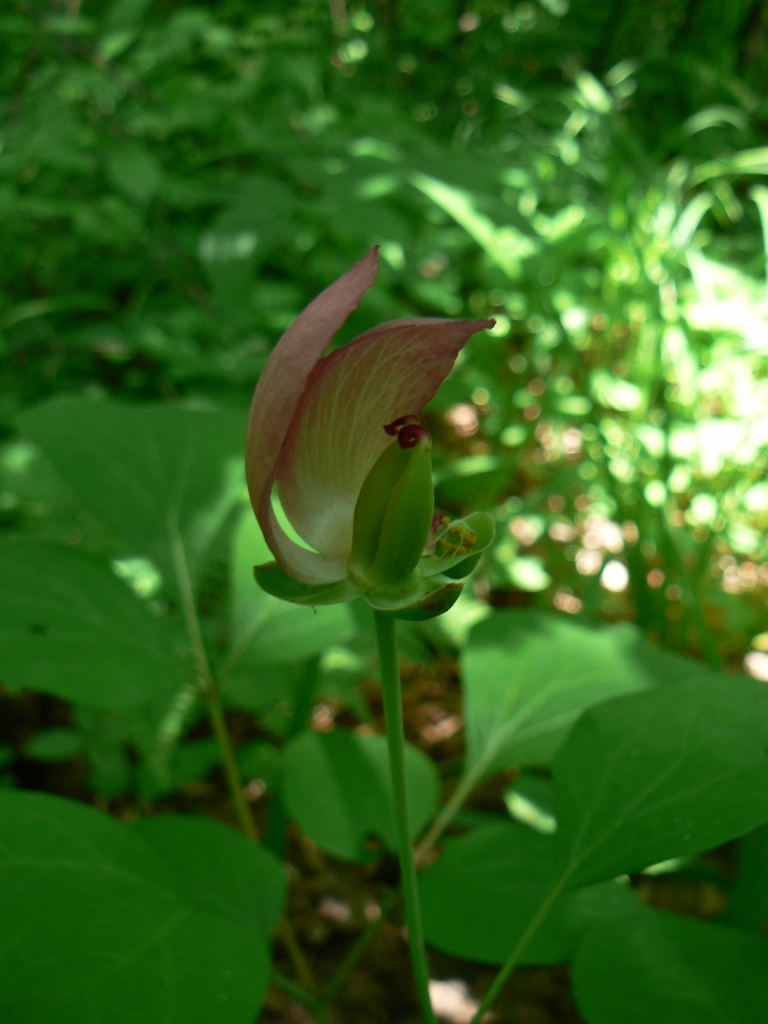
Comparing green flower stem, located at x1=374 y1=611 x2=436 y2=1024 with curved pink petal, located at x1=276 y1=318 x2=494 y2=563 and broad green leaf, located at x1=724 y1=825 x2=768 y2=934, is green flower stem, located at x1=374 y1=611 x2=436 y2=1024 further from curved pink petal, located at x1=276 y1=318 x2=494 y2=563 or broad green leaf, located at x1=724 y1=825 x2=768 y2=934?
broad green leaf, located at x1=724 y1=825 x2=768 y2=934

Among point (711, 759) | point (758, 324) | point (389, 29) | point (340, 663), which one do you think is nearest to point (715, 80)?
point (389, 29)

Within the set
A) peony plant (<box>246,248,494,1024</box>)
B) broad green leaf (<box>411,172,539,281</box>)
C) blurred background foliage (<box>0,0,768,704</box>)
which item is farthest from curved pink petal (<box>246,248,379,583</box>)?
broad green leaf (<box>411,172,539,281</box>)

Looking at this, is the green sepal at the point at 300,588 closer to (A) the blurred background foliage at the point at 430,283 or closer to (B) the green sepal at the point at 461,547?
(B) the green sepal at the point at 461,547

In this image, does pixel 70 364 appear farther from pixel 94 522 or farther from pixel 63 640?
pixel 63 640

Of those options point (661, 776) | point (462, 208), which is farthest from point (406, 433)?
point (462, 208)

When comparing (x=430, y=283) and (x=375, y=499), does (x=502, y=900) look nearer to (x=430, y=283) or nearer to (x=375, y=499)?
(x=375, y=499)

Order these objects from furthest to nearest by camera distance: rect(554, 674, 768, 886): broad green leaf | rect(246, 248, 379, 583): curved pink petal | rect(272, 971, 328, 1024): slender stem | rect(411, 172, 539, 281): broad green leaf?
rect(411, 172, 539, 281): broad green leaf < rect(272, 971, 328, 1024): slender stem < rect(554, 674, 768, 886): broad green leaf < rect(246, 248, 379, 583): curved pink petal

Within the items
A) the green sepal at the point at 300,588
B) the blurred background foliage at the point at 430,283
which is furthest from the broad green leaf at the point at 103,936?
the blurred background foliage at the point at 430,283
